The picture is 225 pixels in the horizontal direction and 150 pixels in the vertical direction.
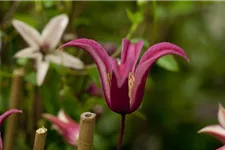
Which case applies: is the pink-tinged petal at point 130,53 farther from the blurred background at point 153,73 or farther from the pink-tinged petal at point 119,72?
the blurred background at point 153,73

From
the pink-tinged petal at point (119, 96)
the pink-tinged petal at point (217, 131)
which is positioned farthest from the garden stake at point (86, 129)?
the pink-tinged petal at point (217, 131)

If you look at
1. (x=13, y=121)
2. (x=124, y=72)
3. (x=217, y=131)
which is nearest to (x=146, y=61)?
(x=124, y=72)

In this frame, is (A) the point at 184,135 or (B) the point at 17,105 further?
(A) the point at 184,135

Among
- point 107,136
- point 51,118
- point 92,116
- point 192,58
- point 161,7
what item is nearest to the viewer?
point 92,116

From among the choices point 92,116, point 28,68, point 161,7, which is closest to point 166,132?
point 161,7

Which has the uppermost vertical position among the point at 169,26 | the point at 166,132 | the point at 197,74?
the point at 169,26

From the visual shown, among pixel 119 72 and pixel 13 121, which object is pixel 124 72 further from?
pixel 13 121

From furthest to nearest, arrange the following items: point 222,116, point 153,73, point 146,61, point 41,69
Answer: point 153,73, point 41,69, point 222,116, point 146,61

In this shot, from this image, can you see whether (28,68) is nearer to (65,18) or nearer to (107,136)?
(65,18)
